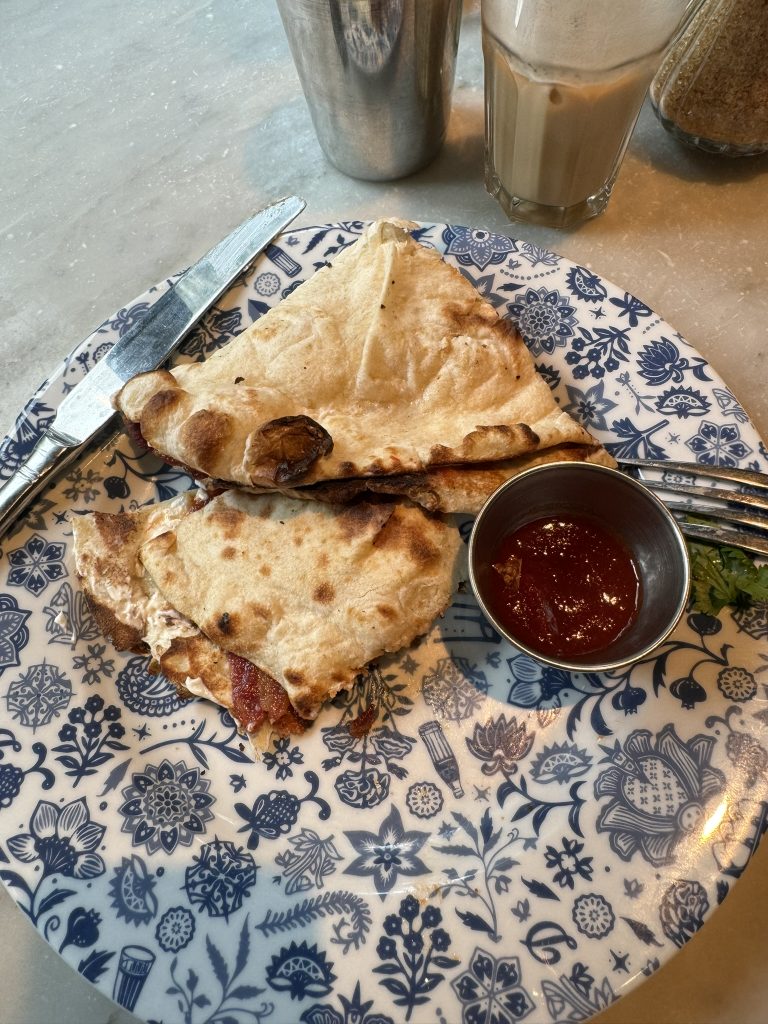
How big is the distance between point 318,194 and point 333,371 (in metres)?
1.71

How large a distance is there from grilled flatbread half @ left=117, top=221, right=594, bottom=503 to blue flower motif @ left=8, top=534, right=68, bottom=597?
535 millimetres

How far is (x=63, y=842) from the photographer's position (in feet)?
6.32

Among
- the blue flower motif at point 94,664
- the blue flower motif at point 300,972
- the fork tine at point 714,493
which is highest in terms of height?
the fork tine at point 714,493

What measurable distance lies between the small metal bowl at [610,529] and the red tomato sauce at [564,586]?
3 cm

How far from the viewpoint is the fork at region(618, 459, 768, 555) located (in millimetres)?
2098

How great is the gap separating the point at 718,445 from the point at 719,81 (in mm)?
1712

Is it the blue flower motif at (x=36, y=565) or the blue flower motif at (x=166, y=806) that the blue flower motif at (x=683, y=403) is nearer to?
the blue flower motif at (x=166, y=806)

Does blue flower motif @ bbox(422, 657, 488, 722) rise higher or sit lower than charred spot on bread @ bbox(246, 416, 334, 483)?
lower

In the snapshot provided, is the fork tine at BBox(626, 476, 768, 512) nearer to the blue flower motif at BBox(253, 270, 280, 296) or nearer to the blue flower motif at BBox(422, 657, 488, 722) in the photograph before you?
the blue flower motif at BBox(422, 657, 488, 722)

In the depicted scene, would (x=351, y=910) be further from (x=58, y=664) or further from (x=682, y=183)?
(x=682, y=183)

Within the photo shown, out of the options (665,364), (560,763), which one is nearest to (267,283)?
(665,364)

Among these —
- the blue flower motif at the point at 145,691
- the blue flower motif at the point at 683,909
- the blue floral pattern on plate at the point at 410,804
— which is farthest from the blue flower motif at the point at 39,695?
the blue flower motif at the point at 683,909

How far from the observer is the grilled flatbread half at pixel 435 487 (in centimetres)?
209

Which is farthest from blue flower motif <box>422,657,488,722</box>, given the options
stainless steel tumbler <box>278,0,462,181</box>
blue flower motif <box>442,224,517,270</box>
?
stainless steel tumbler <box>278,0,462,181</box>
